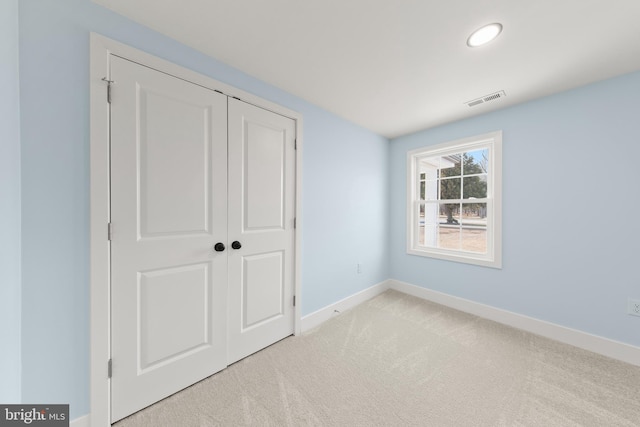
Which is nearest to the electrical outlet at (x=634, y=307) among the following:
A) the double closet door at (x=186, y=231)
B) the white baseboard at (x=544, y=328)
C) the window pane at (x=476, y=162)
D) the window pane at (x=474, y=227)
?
the white baseboard at (x=544, y=328)

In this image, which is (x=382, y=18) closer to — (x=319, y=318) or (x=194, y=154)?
(x=194, y=154)

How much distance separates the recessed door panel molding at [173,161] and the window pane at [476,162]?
3.03m

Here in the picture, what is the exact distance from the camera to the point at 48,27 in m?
1.12

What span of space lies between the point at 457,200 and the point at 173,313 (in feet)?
10.8

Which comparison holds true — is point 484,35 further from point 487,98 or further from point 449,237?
point 449,237

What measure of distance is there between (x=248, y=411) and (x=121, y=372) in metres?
0.80

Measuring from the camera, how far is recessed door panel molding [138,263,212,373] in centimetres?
140

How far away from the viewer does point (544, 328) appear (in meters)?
2.21

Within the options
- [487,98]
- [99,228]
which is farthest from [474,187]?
[99,228]

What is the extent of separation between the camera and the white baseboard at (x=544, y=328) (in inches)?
72.7

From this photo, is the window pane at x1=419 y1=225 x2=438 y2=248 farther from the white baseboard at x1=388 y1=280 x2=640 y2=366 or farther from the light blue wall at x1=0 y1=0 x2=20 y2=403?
the light blue wall at x1=0 y1=0 x2=20 y2=403

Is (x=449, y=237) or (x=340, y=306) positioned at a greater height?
(x=449, y=237)

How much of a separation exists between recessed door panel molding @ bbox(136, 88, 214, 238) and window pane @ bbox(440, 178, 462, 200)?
2.98 m

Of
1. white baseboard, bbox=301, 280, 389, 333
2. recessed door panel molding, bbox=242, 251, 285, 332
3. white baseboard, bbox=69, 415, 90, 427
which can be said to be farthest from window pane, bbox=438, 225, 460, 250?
white baseboard, bbox=69, 415, 90, 427
